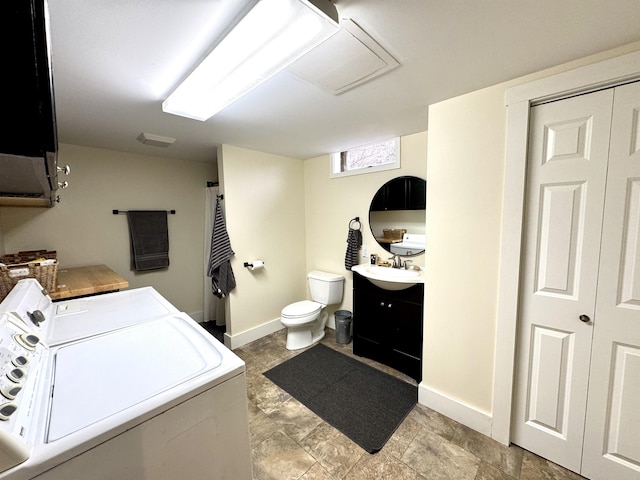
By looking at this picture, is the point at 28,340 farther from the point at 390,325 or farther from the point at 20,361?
the point at 390,325

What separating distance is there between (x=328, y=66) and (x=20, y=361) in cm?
159

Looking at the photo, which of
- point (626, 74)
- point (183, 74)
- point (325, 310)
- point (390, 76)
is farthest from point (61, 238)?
point (626, 74)

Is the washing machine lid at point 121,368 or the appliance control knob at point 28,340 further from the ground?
the appliance control knob at point 28,340

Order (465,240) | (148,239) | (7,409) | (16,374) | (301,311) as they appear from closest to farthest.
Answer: (7,409), (16,374), (465,240), (301,311), (148,239)

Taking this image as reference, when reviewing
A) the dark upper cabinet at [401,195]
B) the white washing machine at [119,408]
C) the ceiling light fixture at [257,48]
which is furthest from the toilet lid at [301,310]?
the ceiling light fixture at [257,48]

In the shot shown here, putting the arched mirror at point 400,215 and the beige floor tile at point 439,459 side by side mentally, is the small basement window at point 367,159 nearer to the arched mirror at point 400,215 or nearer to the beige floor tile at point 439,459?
the arched mirror at point 400,215

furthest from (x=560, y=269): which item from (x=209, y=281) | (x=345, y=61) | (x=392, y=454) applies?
(x=209, y=281)

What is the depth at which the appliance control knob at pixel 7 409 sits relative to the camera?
0.58m

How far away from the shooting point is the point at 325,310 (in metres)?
3.18

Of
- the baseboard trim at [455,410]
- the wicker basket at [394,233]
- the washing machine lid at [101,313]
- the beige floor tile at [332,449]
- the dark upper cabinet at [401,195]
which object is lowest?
the beige floor tile at [332,449]

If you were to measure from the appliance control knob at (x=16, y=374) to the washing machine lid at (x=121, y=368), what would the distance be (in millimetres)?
112

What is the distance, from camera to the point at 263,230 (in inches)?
118

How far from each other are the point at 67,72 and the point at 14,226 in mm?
1951

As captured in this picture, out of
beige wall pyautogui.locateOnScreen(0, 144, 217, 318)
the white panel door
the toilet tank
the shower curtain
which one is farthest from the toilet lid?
the white panel door
